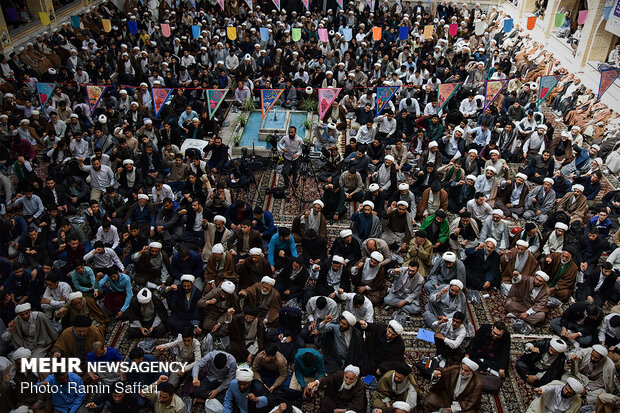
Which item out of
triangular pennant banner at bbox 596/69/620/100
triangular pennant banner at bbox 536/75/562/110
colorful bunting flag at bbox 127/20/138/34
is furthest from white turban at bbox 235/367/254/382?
colorful bunting flag at bbox 127/20/138/34

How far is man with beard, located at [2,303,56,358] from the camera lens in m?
6.39

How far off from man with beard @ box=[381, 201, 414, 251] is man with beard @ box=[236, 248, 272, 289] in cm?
226

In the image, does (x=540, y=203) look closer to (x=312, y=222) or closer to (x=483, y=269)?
(x=483, y=269)

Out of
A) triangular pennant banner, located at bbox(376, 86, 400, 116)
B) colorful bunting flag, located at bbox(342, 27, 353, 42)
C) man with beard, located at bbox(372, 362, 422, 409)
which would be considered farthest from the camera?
colorful bunting flag, located at bbox(342, 27, 353, 42)

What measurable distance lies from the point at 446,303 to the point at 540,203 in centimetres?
381

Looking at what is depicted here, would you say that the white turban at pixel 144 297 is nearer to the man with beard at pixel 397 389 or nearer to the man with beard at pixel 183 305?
the man with beard at pixel 183 305

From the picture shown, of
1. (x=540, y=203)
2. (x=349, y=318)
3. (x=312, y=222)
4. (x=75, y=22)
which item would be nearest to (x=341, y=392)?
(x=349, y=318)

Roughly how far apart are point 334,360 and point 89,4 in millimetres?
19493

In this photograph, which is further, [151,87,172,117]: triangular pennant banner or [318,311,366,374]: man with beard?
[151,87,172,117]: triangular pennant banner

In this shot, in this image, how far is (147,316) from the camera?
22.6 ft

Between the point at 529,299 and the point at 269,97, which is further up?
the point at 269,97

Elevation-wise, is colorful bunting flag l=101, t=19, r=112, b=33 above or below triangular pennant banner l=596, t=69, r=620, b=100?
below

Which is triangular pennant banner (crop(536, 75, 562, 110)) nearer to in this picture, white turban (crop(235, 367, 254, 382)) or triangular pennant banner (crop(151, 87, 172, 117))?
triangular pennant banner (crop(151, 87, 172, 117))

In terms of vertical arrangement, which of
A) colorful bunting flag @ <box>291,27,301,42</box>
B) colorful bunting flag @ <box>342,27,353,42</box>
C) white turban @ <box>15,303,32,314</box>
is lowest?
colorful bunting flag @ <box>342,27,353,42</box>
